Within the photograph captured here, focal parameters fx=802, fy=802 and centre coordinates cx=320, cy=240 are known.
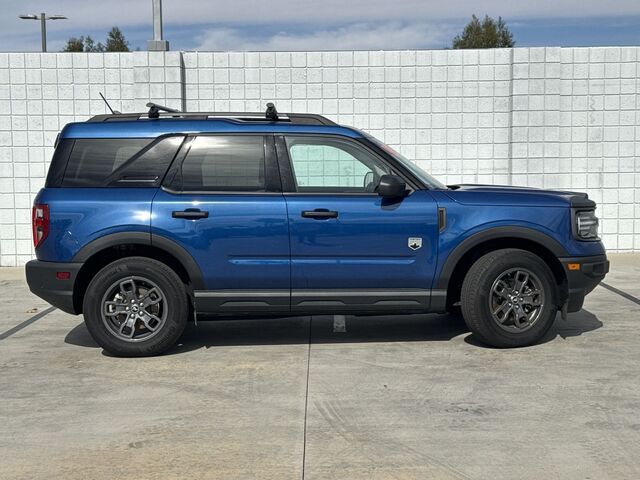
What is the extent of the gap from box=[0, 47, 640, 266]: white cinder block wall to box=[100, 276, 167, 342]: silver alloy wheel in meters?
5.77

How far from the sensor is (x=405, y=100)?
11750 mm

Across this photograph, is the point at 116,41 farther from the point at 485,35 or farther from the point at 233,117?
the point at 233,117

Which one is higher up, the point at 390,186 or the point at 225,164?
the point at 225,164

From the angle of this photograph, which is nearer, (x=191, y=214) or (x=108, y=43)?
(x=191, y=214)

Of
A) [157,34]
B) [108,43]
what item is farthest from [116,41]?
[157,34]

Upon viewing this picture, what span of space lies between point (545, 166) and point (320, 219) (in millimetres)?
6398

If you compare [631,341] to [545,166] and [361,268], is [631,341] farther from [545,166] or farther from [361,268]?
[545,166]

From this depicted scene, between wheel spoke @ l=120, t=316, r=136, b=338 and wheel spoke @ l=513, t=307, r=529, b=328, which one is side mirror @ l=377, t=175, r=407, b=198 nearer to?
wheel spoke @ l=513, t=307, r=529, b=328

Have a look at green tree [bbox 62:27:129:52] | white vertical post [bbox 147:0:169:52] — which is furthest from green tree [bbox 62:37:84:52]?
white vertical post [bbox 147:0:169:52]

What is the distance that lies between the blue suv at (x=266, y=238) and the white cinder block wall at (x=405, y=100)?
5.28m

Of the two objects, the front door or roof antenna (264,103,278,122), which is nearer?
the front door

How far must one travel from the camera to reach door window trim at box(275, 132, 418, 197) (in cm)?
639

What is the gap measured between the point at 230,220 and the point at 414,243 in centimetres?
146

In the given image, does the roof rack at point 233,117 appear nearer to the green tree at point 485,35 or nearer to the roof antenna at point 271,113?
the roof antenna at point 271,113
